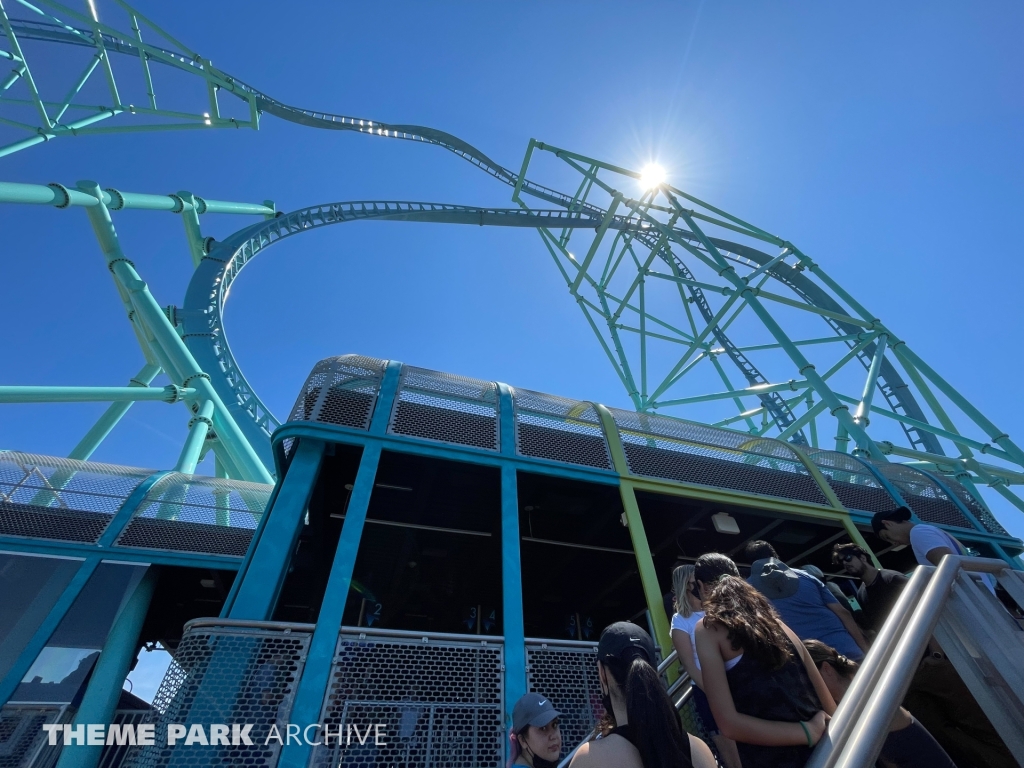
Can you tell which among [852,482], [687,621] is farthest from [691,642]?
[852,482]

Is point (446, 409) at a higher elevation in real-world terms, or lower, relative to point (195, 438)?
lower

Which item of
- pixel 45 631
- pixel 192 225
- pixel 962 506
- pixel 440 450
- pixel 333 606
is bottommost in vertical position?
pixel 333 606

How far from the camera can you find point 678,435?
232 inches

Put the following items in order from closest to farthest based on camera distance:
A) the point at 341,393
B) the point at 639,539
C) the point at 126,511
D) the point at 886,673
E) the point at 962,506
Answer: the point at 886,673 → the point at 639,539 → the point at 341,393 → the point at 126,511 → the point at 962,506

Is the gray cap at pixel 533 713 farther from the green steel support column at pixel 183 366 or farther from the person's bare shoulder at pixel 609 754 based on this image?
the green steel support column at pixel 183 366

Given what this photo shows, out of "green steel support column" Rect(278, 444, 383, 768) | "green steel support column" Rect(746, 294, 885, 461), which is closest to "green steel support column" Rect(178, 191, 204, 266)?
"green steel support column" Rect(278, 444, 383, 768)

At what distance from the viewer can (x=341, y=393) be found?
463cm

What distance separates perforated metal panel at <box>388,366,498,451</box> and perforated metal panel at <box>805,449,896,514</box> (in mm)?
4074

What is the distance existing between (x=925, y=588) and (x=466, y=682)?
8.28ft

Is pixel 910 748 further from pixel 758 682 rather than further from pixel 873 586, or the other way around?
pixel 873 586

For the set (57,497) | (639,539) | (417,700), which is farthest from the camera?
(57,497)

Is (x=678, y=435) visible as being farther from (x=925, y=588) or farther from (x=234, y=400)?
(x=234, y=400)

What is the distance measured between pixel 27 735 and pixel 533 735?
17.4ft

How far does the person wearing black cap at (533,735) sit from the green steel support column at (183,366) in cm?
723
